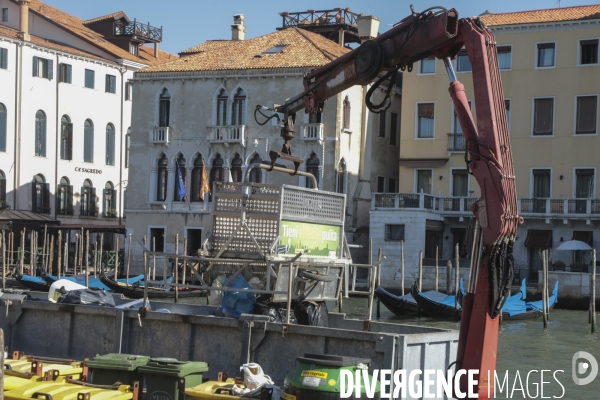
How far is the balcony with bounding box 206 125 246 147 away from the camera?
38.1 meters

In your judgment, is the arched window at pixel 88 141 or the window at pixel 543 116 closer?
the window at pixel 543 116

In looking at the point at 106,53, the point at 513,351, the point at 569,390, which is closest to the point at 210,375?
the point at 569,390

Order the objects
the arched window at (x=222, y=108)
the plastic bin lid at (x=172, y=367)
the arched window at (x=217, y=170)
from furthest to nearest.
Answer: the arched window at (x=217, y=170) < the arched window at (x=222, y=108) < the plastic bin lid at (x=172, y=367)

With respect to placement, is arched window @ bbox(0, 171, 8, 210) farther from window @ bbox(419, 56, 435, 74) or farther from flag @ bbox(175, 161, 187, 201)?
window @ bbox(419, 56, 435, 74)

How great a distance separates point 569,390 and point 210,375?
327 inches

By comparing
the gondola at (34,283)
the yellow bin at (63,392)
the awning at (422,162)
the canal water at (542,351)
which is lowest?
the gondola at (34,283)

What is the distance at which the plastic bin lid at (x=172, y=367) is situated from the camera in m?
9.72

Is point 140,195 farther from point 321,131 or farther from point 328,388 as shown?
point 328,388

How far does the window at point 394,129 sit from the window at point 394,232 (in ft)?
16.6

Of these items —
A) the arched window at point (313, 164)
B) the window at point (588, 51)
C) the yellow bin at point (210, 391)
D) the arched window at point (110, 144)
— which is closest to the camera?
the yellow bin at point (210, 391)

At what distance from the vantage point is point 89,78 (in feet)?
151

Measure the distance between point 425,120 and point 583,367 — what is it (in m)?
18.9

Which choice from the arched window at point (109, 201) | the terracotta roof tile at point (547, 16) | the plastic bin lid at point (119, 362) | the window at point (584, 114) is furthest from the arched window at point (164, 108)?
the plastic bin lid at point (119, 362)

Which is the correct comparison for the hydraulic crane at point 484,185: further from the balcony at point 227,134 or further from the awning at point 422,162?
the balcony at point 227,134
